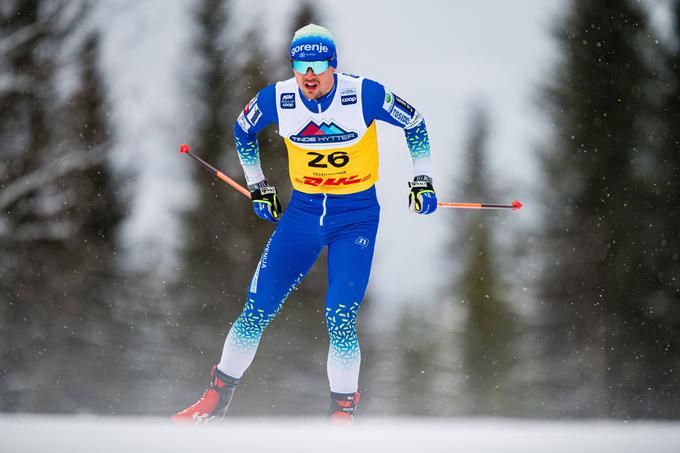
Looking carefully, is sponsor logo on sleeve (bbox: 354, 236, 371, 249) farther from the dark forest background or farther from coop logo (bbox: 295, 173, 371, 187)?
the dark forest background

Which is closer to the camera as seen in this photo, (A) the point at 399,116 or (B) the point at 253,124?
(A) the point at 399,116

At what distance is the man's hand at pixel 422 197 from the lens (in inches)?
193

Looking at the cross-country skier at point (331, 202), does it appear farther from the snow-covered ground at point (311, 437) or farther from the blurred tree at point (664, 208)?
the blurred tree at point (664, 208)

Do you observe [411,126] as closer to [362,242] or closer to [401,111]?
[401,111]

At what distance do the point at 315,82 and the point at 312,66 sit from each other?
10cm

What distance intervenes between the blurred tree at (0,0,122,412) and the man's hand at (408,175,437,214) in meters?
8.13

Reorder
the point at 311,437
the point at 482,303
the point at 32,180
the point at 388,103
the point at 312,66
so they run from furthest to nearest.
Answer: the point at 482,303 → the point at 32,180 → the point at 388,103 → the point at 312,66 → the point at 311,437

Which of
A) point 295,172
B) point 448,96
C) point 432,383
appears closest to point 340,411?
point 295,172

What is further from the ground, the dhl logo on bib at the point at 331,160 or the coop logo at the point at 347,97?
the coop logo at the point at 347,97

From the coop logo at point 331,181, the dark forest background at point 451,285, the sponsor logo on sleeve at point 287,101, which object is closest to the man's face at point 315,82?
the sponsor logo on sleeve at point 287,101

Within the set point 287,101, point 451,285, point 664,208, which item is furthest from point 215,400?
point 664,208

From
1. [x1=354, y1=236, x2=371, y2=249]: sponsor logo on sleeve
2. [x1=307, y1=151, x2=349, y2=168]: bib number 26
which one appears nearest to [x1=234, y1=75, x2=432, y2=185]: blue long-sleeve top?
[x1=307, y1=151, x2=349, y2=168]: bib number 26

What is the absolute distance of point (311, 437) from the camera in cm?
420

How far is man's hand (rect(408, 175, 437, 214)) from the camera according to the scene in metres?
4.89
